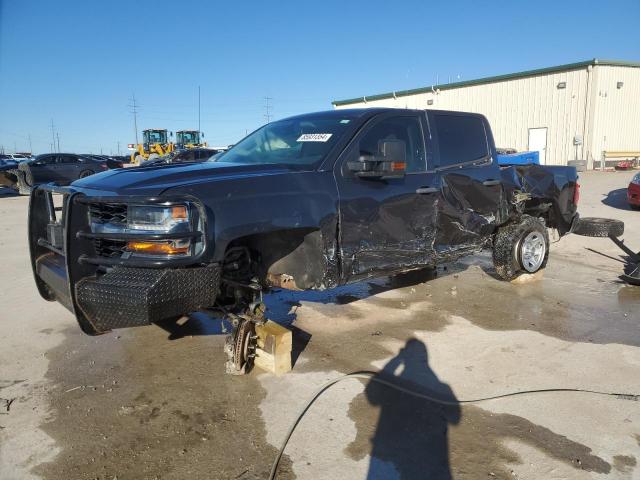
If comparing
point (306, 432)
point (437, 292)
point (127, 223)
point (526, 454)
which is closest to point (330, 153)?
point (127, 223)

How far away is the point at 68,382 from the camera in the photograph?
3.67m

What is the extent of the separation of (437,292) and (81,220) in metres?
4.27

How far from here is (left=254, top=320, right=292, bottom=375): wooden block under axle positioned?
12.0 ft

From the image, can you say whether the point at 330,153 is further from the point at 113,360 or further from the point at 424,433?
the point at 113,360

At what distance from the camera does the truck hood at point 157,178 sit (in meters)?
3.02

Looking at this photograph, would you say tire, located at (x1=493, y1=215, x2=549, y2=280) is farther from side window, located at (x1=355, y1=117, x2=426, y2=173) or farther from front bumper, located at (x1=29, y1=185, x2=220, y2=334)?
front bumper, located at (x1=29, y1=185, x2=220, y2=334)

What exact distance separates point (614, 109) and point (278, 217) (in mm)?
29030

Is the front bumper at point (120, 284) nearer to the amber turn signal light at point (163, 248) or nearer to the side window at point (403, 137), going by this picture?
the amber turn signal light at point (163, 248)

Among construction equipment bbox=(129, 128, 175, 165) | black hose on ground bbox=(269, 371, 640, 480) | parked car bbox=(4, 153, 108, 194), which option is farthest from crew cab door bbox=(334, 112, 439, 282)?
construction equipment bbox=(129, 128, 175, 165)

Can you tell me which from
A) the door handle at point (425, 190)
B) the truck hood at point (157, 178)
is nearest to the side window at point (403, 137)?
the door handle at point (425, 190)

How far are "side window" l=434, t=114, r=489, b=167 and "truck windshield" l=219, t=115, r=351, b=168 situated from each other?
4.17 feet

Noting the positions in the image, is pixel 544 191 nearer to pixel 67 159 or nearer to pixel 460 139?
pixel 460 139

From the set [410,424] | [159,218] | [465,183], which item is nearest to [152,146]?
[465,183]

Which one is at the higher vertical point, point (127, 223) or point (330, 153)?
point (330, 153)
